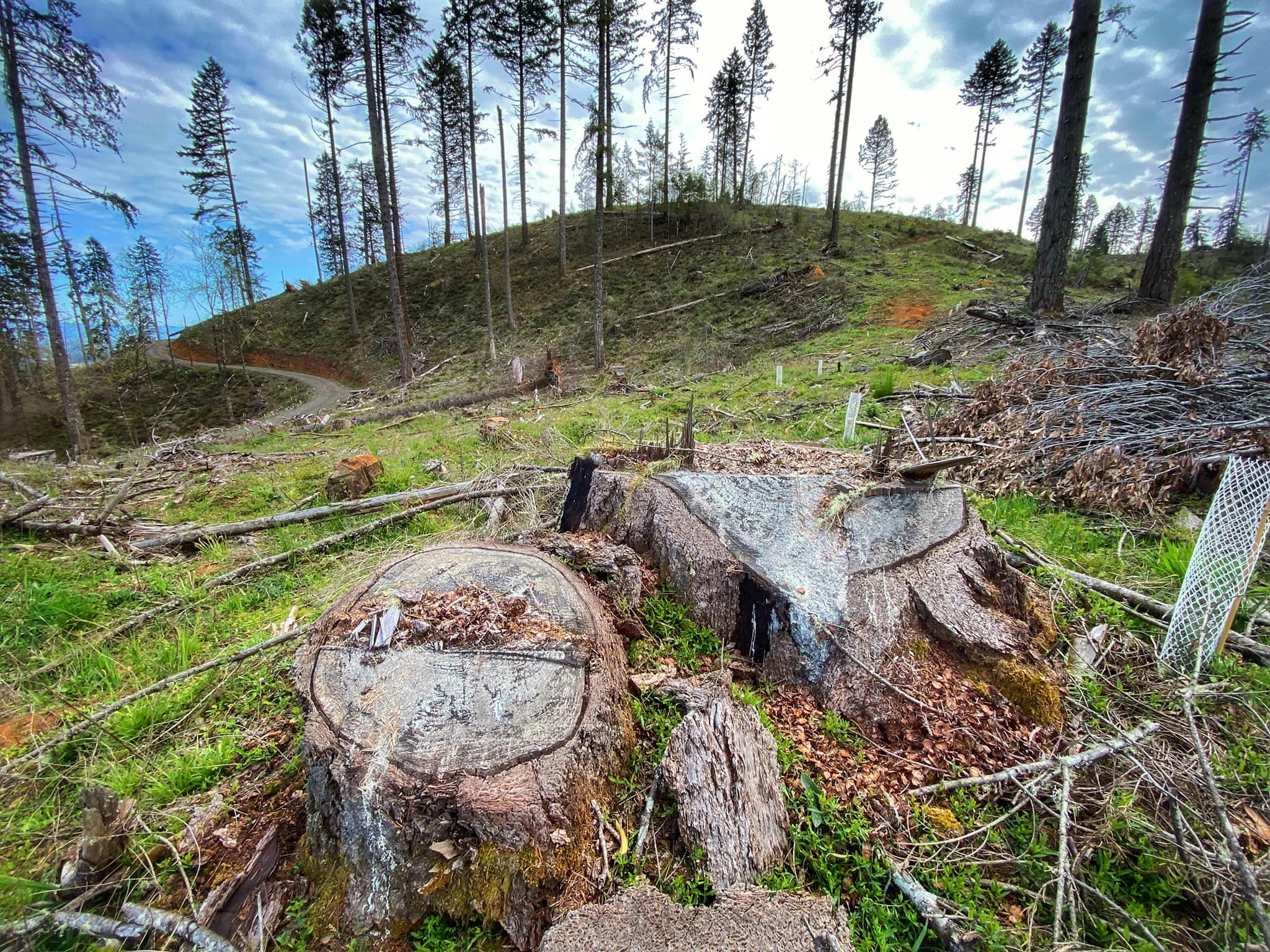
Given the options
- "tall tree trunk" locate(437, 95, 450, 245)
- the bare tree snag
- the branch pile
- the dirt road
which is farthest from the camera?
"tall tree trunk" locate(437, 95, 450, 245)

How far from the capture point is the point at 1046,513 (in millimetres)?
3178

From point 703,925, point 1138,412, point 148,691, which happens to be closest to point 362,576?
point 148,691

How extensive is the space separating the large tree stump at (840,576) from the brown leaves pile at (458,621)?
2.54 feet

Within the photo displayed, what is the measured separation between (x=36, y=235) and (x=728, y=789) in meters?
15.5

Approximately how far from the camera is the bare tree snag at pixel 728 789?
1.31 m

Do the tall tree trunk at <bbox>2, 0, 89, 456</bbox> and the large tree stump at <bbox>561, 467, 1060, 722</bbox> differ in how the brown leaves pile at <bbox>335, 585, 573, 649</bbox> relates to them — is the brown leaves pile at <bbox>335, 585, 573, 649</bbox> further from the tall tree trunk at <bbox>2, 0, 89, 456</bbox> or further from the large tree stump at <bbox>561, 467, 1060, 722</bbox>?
the tall tree trunk at <bbox>2, 0, 89, 456</bbox>

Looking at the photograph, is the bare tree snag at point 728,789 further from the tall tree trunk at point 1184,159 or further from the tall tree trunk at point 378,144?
the tall tree trunk at point 378,144

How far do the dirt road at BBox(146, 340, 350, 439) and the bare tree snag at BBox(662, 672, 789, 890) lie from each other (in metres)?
12.2

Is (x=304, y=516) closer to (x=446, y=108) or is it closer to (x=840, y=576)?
(x=840, y=576)

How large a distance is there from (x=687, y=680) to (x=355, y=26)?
63.0 ft

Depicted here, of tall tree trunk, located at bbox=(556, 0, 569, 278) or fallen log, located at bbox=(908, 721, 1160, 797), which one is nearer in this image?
fallen log, located at bbox=(908, 721, 1160, 797)

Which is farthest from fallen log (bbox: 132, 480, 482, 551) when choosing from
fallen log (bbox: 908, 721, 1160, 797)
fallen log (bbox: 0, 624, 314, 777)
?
fallen log (bbox: 908, 721, 1160, 797)

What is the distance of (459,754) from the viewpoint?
4.22 feet

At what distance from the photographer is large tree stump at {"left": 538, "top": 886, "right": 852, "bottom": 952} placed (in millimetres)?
1001
